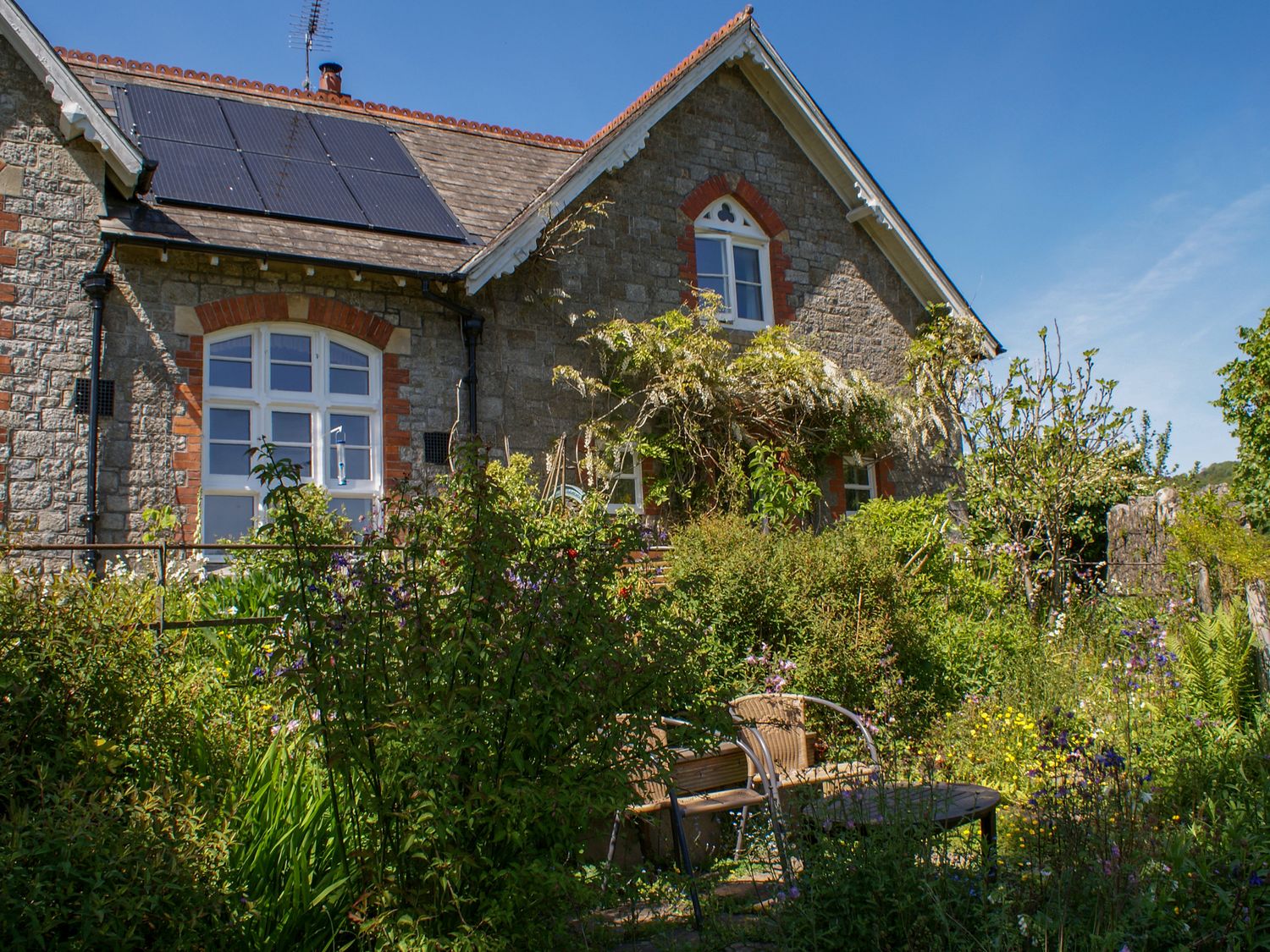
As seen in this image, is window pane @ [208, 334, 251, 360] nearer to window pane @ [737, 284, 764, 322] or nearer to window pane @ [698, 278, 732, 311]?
window pane @ [698, 278, 732, 311]

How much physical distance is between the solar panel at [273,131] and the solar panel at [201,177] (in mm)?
502

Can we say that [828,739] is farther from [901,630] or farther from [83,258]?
[83,258]

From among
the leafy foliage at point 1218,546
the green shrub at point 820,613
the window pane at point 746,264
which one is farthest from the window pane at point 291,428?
the leafy foliage at point 1218,546

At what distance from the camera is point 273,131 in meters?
11.4

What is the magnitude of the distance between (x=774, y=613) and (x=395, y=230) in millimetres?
5641

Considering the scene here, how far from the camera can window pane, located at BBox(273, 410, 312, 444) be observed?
952 cm

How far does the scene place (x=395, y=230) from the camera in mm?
10359

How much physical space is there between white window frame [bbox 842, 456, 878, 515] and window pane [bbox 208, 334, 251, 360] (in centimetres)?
710

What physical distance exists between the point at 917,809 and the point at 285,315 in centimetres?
753

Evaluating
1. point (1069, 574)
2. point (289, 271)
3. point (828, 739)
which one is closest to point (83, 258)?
point (289, 271)

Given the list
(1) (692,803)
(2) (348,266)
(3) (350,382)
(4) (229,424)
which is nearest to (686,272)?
(2) (348,266)

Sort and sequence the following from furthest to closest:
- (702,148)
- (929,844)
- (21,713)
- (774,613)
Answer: (702,148) < (774,613) < (929,844) < (21,713)

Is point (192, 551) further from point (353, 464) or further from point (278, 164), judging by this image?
point (278, 164)

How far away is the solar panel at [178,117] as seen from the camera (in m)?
10.5
